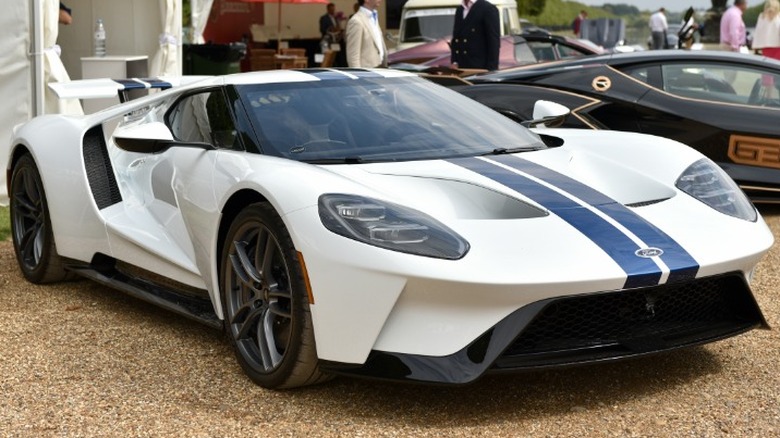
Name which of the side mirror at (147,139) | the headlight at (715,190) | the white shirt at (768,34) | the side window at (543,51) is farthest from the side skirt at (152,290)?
the white shirt at (768,34)

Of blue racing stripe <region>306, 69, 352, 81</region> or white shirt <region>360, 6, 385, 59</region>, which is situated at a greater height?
blue racing stripe <region>306, 69, 352, 81</region>

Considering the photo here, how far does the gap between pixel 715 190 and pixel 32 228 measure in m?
3.36

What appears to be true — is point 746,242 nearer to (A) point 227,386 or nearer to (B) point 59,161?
(A) point 227,386

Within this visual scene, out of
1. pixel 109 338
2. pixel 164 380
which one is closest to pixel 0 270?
pixel 109 338

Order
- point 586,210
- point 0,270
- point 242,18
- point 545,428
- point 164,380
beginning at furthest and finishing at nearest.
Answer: point 242,18 → point 0,270 → point 164,380 → point 586,210 → point 545,428

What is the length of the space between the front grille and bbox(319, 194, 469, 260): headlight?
0.35m

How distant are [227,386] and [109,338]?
913 mm

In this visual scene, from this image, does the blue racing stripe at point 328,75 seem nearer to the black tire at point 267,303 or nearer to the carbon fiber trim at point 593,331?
the black tire at point 267,303

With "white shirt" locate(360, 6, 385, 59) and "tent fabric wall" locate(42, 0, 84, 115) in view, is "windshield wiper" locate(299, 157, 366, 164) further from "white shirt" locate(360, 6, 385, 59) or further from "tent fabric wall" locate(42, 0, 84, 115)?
"white shirt" locate(360, 6, 385, 59)

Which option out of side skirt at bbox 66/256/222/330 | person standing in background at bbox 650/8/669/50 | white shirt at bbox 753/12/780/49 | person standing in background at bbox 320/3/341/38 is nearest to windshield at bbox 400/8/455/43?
person standing in background at bbox 320/3/341/38

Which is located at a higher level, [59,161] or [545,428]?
[59,161]

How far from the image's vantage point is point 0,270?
240 inches

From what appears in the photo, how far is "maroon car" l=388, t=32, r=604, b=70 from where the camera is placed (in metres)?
14.0

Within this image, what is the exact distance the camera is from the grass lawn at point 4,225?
7082 millimetres
